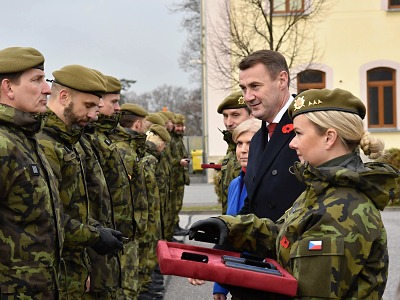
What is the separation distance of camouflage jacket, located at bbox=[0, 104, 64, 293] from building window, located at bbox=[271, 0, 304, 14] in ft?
60.7

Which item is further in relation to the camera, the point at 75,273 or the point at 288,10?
the point at 288,10

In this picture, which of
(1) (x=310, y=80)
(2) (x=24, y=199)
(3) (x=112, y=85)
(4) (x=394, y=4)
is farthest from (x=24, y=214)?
(4) (x=394, y=4)

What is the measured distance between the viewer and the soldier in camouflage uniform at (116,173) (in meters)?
6.09

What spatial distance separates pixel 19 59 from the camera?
4.08 m

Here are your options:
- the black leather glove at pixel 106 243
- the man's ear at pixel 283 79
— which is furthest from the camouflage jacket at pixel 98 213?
the man's ear at pixel 283 79

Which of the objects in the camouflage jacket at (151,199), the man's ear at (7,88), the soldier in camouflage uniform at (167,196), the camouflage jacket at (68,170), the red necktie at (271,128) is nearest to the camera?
the man's ear at (7,88)

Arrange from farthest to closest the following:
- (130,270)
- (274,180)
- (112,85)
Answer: (130,270), (112,85), (274,180)

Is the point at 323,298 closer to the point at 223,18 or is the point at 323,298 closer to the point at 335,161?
the point at 335,161

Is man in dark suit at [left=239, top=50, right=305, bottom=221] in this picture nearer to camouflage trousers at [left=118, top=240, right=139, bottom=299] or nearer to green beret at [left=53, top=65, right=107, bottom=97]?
green beret at [left=53, top=65, right=107, bottom=97]

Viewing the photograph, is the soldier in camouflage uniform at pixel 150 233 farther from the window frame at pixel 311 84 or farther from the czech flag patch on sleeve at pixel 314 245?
the window frame at pixel 311 84

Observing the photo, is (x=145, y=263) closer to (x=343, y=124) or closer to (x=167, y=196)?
(x=167, y=196)

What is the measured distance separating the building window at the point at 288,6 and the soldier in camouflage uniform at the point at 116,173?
15601mm

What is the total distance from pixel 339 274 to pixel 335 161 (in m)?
0.50

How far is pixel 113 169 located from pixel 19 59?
2.27m
